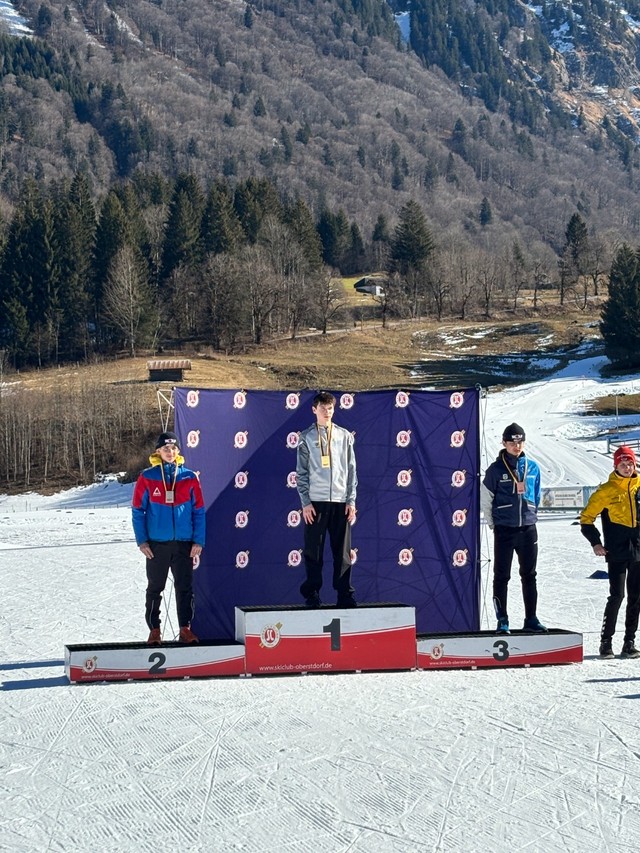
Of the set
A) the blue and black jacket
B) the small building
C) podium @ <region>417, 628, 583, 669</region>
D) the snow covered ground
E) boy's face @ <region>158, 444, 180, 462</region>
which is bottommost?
the small building

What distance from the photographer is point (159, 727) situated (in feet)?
22.7

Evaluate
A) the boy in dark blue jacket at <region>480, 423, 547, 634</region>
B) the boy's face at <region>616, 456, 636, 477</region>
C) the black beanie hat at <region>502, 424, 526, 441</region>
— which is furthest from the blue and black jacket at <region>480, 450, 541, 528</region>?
the boy's face at <region>616, 456, 636, 477</region>

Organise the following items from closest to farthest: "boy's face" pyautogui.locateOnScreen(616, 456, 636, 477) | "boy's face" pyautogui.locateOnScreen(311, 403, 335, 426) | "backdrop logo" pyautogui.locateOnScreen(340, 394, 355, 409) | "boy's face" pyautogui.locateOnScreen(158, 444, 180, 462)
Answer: "boy's face" pyautogui.locateOnScreen(158, 444, 180, 462) < "boy's face" pyautogui.locateOnScreen(311, 403, 335, 426) < "boy's face" pyautogui.locateOnScreen(616, 456, 636, 477) < "backdrop logo" pyautogui.locateOnScreen(340, 394, 355, 409)

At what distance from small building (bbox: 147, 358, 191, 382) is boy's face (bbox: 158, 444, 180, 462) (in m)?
51.0

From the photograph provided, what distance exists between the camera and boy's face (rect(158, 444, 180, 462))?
8.84m

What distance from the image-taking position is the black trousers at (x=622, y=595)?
9219mm

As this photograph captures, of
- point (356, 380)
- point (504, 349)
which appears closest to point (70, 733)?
point (356, 380)

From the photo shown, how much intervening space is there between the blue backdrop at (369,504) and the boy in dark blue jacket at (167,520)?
0.81m

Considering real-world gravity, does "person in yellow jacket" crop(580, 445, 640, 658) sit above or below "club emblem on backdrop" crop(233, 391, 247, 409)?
below

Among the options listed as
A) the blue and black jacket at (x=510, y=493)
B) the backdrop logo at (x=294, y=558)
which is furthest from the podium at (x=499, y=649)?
the backdrop logo at (x=294, y=558)

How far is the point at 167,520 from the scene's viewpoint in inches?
349

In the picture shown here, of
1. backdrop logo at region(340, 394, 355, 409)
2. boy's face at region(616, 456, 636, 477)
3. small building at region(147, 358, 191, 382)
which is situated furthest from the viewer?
small building at region(147, 358, 191, 382)

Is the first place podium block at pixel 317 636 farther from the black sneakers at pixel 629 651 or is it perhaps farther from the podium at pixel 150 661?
the black sneakers at pixel 629 651

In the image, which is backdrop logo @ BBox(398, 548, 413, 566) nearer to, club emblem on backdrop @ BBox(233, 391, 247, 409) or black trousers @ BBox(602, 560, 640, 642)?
black trousers @ BBox(602, 560, 640, 642)
